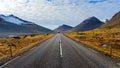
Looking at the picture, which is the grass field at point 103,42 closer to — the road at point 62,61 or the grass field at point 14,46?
the road at point 62,61

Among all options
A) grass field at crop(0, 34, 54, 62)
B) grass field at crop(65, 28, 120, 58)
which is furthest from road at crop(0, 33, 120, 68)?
grass field at crop(65, 28, 120, 58)

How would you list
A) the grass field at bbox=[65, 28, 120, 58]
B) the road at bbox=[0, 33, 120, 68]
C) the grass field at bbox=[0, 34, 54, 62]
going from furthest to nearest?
the grass field at bbox=[65, 28, 120, 58]
the grass field at bbox=[0, 34, 54, 62]
the road at bbox=[0, 33, 120, 68]

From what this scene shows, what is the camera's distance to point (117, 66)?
15352mm

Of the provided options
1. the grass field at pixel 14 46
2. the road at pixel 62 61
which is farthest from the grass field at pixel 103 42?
the grass field at pixel 14 46

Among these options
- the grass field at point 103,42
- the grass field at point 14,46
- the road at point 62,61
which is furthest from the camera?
the grass field at point 103,42

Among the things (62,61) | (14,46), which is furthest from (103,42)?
(62,61)

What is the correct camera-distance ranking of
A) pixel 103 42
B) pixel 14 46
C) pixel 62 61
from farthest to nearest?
pixel 103 42, pixel 14 46, pixel 62 61

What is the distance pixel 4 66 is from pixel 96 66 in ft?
19.0

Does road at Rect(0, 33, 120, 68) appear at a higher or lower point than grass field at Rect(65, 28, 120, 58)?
higher

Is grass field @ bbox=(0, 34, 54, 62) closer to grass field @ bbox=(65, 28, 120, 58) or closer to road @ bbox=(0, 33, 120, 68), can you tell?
road @ bbox=(0, 33, 120, 68)

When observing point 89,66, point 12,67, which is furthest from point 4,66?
point 89,66

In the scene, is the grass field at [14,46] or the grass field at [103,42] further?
the grass field at [103,42]

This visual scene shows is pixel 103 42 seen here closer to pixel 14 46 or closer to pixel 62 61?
pixel 14 46

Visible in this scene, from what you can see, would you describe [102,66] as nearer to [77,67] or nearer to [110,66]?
[110,66]
